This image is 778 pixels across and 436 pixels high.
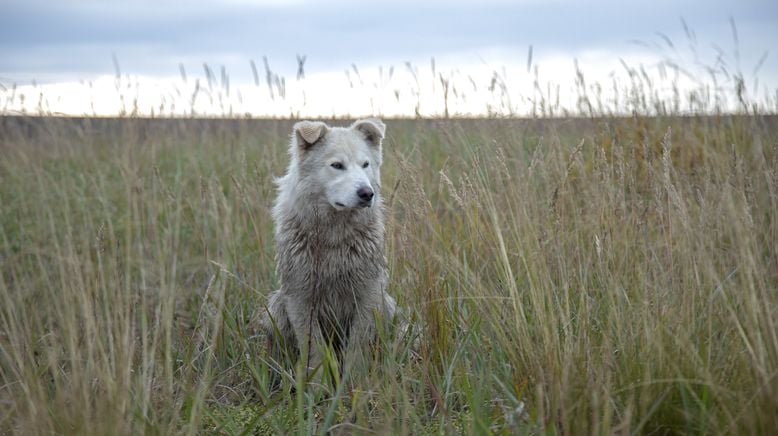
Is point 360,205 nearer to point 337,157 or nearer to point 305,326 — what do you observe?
point 337,157

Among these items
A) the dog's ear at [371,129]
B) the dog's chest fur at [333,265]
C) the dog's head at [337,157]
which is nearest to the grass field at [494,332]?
the dog's chest fur at [333,265]

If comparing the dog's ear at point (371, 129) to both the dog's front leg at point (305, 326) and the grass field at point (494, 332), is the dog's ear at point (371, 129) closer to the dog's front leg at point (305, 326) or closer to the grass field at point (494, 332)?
the grass field at point (494, 332)

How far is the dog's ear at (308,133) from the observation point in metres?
4.04

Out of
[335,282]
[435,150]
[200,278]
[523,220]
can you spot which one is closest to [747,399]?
[523,220]

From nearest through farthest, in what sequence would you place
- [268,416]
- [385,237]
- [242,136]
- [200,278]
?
[268,416]
[385,237]
[200,278]
[242,136]

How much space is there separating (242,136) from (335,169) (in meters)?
4.00

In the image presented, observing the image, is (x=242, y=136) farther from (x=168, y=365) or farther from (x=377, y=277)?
(x=168, y=365)

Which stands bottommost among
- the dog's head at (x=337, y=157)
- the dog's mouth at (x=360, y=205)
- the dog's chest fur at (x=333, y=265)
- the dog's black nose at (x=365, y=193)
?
the dog's chest fur at (x=333, y=265)

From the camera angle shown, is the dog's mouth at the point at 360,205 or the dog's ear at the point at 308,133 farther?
the dog's ear at the point at 308,133

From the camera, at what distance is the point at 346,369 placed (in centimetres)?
300

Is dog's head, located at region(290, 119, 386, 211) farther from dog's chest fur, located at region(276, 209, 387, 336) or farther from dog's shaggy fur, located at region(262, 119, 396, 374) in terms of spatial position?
dog's chest fur, located at region(276, 209, 387, 336)

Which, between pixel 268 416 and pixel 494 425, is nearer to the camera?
pixel 494 425

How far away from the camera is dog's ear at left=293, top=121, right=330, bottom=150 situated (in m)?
4.04

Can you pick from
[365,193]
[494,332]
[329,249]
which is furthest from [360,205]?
[494,332]
